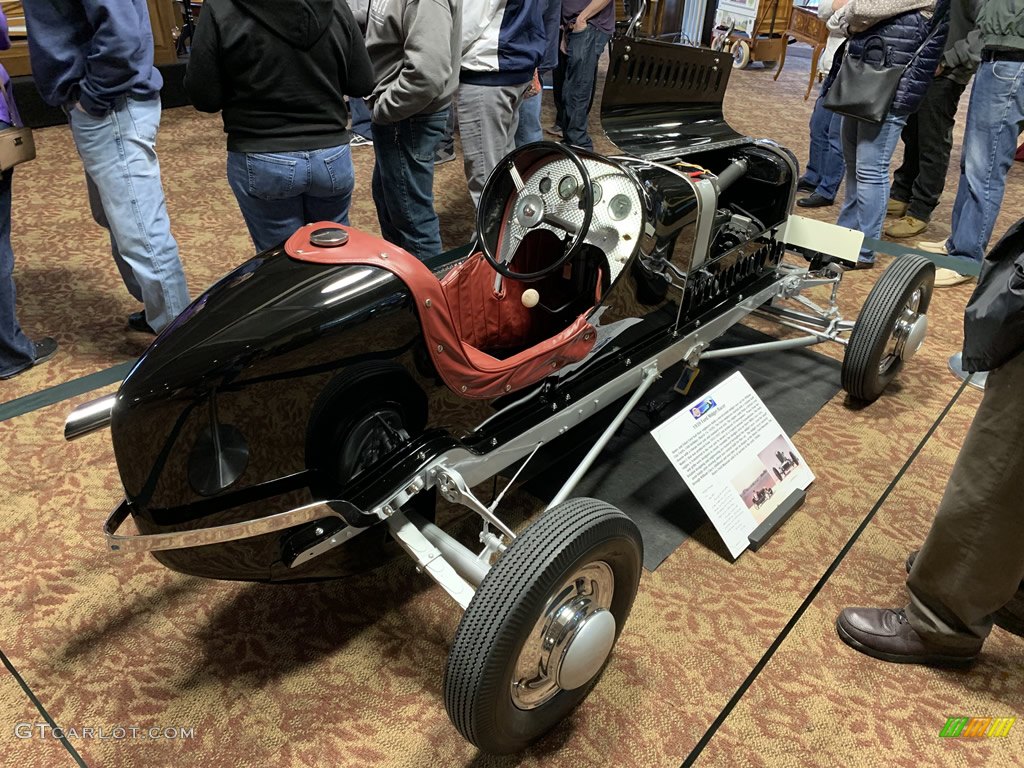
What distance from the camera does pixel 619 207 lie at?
2311 mm

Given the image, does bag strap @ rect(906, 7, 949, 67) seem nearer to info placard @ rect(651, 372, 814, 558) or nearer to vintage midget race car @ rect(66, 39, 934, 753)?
vintage midget race car @ rect(66, 39, 934, 753)

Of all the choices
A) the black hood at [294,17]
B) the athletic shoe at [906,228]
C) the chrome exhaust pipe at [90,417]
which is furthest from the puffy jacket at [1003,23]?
the chrome exhaust pipe at [90,417]

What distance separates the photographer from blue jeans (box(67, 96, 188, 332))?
2.84 m

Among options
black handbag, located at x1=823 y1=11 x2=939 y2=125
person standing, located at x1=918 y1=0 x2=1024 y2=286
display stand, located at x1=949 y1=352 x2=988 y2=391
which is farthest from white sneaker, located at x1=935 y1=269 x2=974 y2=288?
black handbag, located at x1=823 y1=11 x2=939 y2=125

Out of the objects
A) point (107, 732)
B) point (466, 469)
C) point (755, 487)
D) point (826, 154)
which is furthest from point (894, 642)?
point (826, 154)

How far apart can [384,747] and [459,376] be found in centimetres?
92

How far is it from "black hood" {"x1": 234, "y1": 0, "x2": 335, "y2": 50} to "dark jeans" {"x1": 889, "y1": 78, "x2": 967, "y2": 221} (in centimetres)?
360

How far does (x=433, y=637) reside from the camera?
209 centimetres

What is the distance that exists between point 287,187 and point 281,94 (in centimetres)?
33

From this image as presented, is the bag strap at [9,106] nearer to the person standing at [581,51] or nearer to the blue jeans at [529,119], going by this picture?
the blue jeans at [529,119]

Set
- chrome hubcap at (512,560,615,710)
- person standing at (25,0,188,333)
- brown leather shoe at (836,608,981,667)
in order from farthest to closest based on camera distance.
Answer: person standing at (25,0,188,333) < brown leather shoe at (836,608,981,667) < chrome hubcap at (512,560,615,710)

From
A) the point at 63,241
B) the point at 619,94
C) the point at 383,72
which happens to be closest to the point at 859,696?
the point at 619,94

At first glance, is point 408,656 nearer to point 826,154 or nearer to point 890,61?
point 890,61

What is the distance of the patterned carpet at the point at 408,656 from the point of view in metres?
1.82
